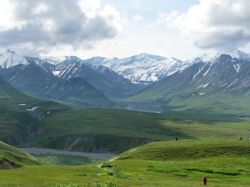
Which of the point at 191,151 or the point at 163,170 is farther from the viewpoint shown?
the point at 191,151

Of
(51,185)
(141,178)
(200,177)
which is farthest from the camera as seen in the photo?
(200,177)

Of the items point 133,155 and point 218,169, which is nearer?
point 218,169

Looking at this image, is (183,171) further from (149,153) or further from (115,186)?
(115,186)

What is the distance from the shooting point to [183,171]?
366 feet

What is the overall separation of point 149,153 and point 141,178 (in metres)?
64.1

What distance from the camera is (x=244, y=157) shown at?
468ft

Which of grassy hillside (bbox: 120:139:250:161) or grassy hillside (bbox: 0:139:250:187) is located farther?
grassy hillside (bbox: 120:139:250:161)

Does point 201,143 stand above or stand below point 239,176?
above

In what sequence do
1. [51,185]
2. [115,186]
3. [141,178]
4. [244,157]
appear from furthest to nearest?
1. [244,157]
2. [141,178]
3. [51,185]
4. [115,186]

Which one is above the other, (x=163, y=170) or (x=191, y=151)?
Result: (x=191, y=151)

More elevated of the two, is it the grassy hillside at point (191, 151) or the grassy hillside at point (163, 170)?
the grassy hillside at point (191, 151)

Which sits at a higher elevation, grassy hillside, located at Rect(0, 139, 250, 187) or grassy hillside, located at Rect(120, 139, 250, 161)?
grassy hillside, located at Rect(120, 139, 250, 161)

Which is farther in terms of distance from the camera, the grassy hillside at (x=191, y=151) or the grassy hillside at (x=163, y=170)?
the grassy hillside at (x=191, y=151)

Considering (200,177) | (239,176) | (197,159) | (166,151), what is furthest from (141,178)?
(166,151)
